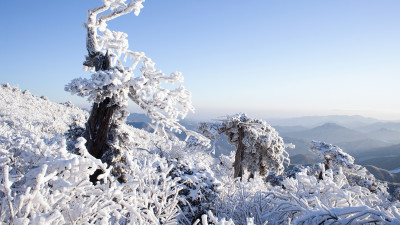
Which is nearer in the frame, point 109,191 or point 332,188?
point 109,191

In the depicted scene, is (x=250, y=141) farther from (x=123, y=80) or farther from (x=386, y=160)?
(x=386, y=160)

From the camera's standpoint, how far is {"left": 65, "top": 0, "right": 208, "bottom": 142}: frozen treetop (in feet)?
14.4

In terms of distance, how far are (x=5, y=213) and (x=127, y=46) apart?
5.46m

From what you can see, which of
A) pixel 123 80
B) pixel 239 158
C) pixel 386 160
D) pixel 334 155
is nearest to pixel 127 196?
pixel 123 80

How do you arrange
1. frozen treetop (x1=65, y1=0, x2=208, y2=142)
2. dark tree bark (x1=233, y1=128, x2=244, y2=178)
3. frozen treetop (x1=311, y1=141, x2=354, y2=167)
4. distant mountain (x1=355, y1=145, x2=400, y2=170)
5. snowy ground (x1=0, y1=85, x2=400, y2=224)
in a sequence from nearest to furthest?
snowy ground (x1=0, y1=85, x2=400, y2=224) → frozen treetop (x1=65, y1=0, x2=208, y2=142) → dark tree bark (x1=233, y1=128, x2=244, y2=178) → frozen treetop (x1=311, y1=141, x2=354, y2=167) → distant mountain (x1=355, y1=145, x2=400, y2=170)

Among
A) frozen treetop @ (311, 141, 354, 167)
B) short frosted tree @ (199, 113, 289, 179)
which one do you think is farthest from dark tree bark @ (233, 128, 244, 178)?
frozen treetop @ (311, 141, 354, 167)

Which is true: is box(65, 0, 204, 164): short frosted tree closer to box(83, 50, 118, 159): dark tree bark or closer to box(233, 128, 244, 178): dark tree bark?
box(83, 50, 118, 159): dark tree bark

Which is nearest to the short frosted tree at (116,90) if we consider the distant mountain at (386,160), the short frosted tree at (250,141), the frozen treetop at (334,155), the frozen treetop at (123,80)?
the frozen treetop at (123,80)

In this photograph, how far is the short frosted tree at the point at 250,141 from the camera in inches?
474

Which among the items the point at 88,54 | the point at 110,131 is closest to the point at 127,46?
the point at 88,54

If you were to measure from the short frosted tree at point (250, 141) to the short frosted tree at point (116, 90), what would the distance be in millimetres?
7209

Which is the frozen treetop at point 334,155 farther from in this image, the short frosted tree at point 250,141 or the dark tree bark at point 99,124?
the dark tree bark at point 99,124

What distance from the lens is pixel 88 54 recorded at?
577 centimetres

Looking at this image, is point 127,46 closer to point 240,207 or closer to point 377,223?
A: point 240,207
